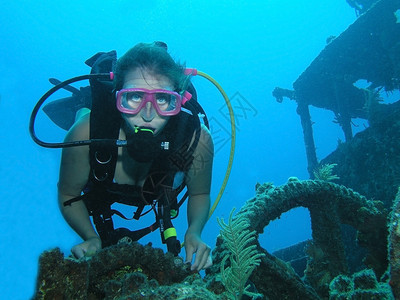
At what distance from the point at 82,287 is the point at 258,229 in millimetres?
2465

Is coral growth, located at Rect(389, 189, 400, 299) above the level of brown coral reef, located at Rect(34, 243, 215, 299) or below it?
below

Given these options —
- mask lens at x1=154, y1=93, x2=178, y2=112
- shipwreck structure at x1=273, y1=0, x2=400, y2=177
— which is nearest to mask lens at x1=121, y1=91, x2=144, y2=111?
mask lens at x1=154, y1=93, x2=178, y2=112

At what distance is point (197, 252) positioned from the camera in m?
2.56

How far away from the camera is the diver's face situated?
117 inches

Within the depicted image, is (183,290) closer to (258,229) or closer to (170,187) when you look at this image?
(170,187)

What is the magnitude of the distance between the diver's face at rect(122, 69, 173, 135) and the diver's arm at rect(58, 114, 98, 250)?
A: 59cm

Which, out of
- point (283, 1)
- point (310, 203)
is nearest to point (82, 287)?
point (310, 203)

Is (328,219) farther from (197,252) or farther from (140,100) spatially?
(140,100)

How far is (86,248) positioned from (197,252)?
105cm

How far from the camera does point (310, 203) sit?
4164mm

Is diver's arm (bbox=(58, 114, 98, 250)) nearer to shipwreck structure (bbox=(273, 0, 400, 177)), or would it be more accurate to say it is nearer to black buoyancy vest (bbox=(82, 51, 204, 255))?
black buoyancy vest (bbox=(82, 51, 204, 255))

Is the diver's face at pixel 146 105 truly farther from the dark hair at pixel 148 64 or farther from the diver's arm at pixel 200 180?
the diver's arm at pixel 200 180

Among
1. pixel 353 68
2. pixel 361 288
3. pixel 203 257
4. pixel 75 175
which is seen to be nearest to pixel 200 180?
pixel 203 257

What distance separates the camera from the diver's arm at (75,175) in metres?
3.03
